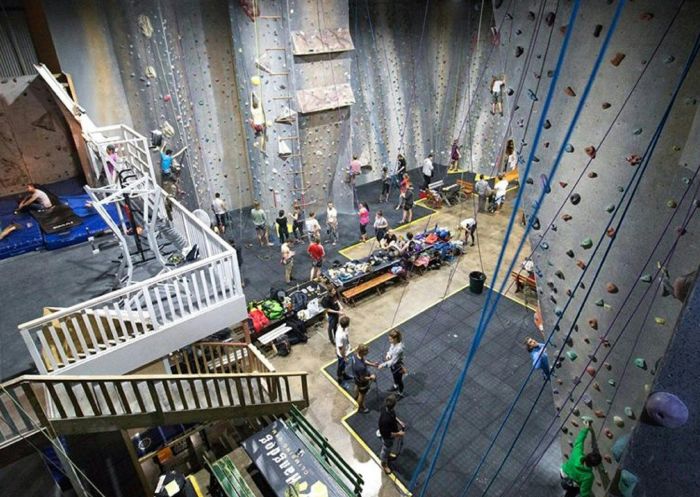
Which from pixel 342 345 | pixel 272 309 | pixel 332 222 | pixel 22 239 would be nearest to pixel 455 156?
pixel 332 222

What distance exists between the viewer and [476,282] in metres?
10.1

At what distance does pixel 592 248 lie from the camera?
364cm

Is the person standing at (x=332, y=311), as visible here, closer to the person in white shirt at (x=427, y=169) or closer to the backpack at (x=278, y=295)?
the backpack at (x=278, y=295)

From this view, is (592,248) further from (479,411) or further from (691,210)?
(479,411)

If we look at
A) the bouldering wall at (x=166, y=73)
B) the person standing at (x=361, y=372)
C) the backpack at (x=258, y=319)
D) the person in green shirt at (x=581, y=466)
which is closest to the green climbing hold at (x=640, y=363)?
the person in green shirt at (x=581, y=466)

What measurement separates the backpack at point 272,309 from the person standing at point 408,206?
18.2 feet

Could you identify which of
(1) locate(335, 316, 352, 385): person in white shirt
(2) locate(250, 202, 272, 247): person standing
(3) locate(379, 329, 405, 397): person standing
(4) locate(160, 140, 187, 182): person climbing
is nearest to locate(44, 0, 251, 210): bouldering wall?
(4) locate(160, 140, 187, 182): person climbing

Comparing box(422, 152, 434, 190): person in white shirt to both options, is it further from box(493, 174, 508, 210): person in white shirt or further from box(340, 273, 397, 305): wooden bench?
box(340, 273, 397, 305): wooden bench

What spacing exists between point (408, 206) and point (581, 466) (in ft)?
30.4

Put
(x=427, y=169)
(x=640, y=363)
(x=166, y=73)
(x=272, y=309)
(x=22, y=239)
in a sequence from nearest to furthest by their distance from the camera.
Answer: (x=640, y=363)
(x=22, y=239)
(x=272, y=309)
(x=166, y=73)
(x=427, y=169)

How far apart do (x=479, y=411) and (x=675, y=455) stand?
18.3 feet

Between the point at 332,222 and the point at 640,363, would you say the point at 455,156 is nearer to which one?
the point at 332,222

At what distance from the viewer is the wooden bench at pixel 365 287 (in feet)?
32.2

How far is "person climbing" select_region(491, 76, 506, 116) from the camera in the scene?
48.4 feet
